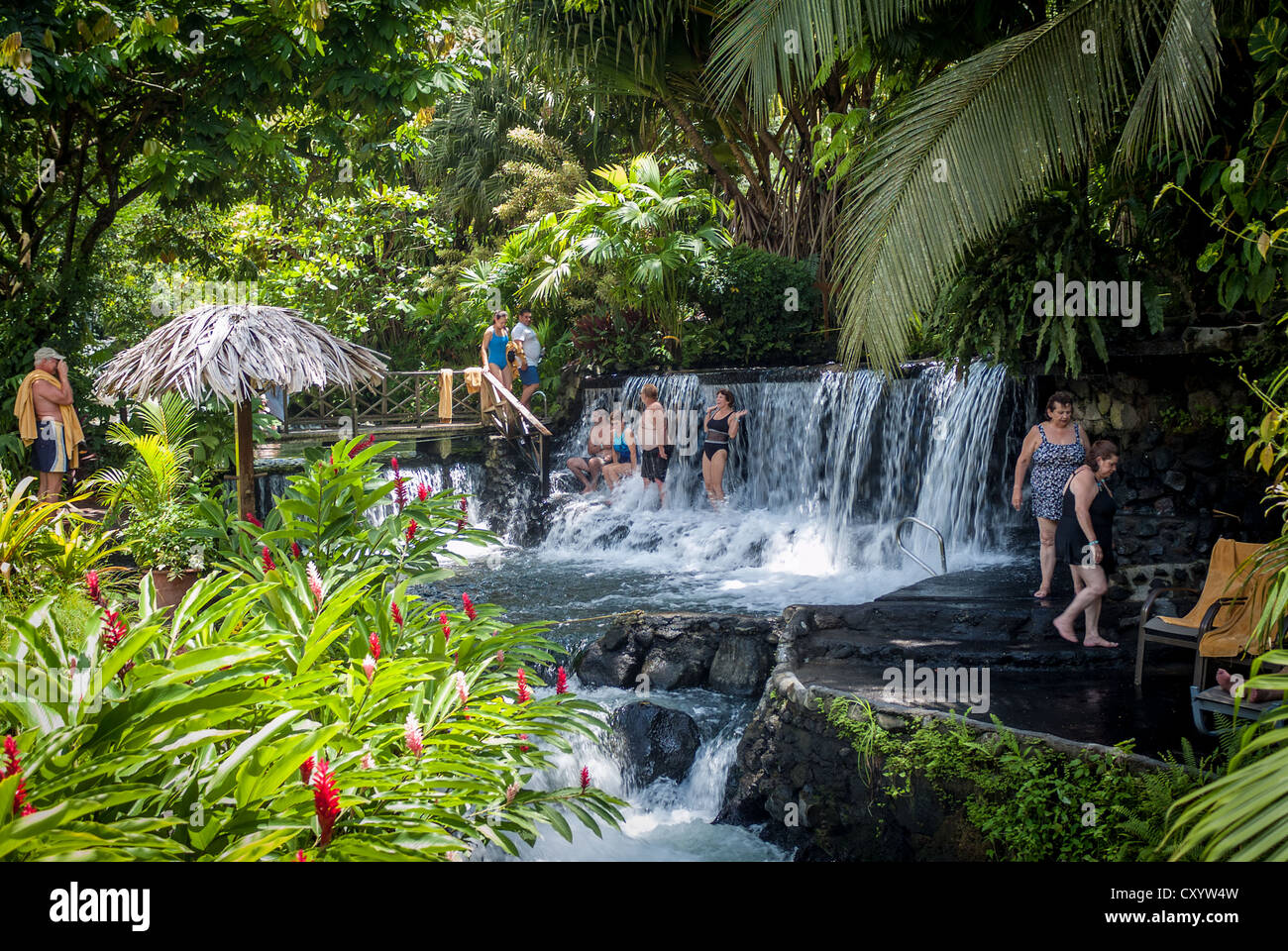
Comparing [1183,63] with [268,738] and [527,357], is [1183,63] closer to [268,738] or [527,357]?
[268,738]

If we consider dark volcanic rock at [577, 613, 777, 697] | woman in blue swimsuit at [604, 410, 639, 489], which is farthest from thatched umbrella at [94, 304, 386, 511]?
woman in blue swimsuit at [604, 410, 639, 489]

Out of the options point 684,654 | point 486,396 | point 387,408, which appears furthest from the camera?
point 387,408

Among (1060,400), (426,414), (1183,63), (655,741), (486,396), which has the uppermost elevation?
(1183,63)

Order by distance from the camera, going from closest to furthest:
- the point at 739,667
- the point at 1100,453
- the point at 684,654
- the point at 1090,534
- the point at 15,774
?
the point at 15,774, the point at 1090,534, the point at 1100,453, the point at 739,667, the point at 684,654

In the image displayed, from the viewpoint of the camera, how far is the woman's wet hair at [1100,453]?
19.3 feet

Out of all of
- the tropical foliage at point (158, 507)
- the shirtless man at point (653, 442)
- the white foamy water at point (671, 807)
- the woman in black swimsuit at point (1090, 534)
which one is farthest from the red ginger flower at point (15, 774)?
the shirtless man at point (653, 442)

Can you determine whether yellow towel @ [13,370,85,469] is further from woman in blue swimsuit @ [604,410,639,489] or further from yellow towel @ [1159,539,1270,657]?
yellow towel @ [1159,539,1270,657]

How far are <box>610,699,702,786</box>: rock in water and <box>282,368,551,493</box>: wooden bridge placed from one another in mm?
6368

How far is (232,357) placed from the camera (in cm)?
598

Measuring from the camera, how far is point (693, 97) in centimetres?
1343

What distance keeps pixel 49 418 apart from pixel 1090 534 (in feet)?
27.7

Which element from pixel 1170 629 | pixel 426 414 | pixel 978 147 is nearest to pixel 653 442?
pixel 426 414

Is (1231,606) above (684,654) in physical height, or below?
above
